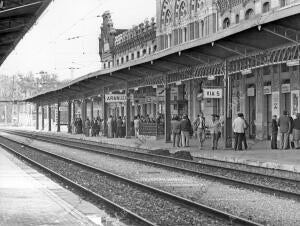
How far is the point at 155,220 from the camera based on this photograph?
1060 centimetres

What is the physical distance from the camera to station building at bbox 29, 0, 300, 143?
24.0 metres

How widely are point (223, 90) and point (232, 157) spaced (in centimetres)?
801

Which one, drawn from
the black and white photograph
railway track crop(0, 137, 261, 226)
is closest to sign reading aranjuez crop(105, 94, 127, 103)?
the black and white photograph

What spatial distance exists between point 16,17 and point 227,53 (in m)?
9.45

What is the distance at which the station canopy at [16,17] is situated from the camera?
24.5 metres

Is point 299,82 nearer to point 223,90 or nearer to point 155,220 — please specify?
point 223,90

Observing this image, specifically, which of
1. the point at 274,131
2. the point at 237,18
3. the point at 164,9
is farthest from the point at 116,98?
the point at 274,131

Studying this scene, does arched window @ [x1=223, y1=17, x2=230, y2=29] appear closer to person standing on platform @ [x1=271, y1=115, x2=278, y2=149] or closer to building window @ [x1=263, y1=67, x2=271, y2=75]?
building window @ [x1=263, y1=67, x2=271, y2=75]

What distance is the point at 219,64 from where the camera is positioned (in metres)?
30.1

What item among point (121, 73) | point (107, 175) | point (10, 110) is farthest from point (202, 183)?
point (10, 110)

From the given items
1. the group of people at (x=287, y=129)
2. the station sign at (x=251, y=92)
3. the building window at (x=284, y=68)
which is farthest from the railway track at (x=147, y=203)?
the station sign at (x=251, y=92)

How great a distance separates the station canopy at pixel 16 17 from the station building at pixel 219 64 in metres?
6.10

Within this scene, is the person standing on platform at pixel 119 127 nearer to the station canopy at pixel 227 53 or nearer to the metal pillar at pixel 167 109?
the station canopy at pixel 227 53

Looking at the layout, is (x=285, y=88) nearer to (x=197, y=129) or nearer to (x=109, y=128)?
(x=197, y=129)
